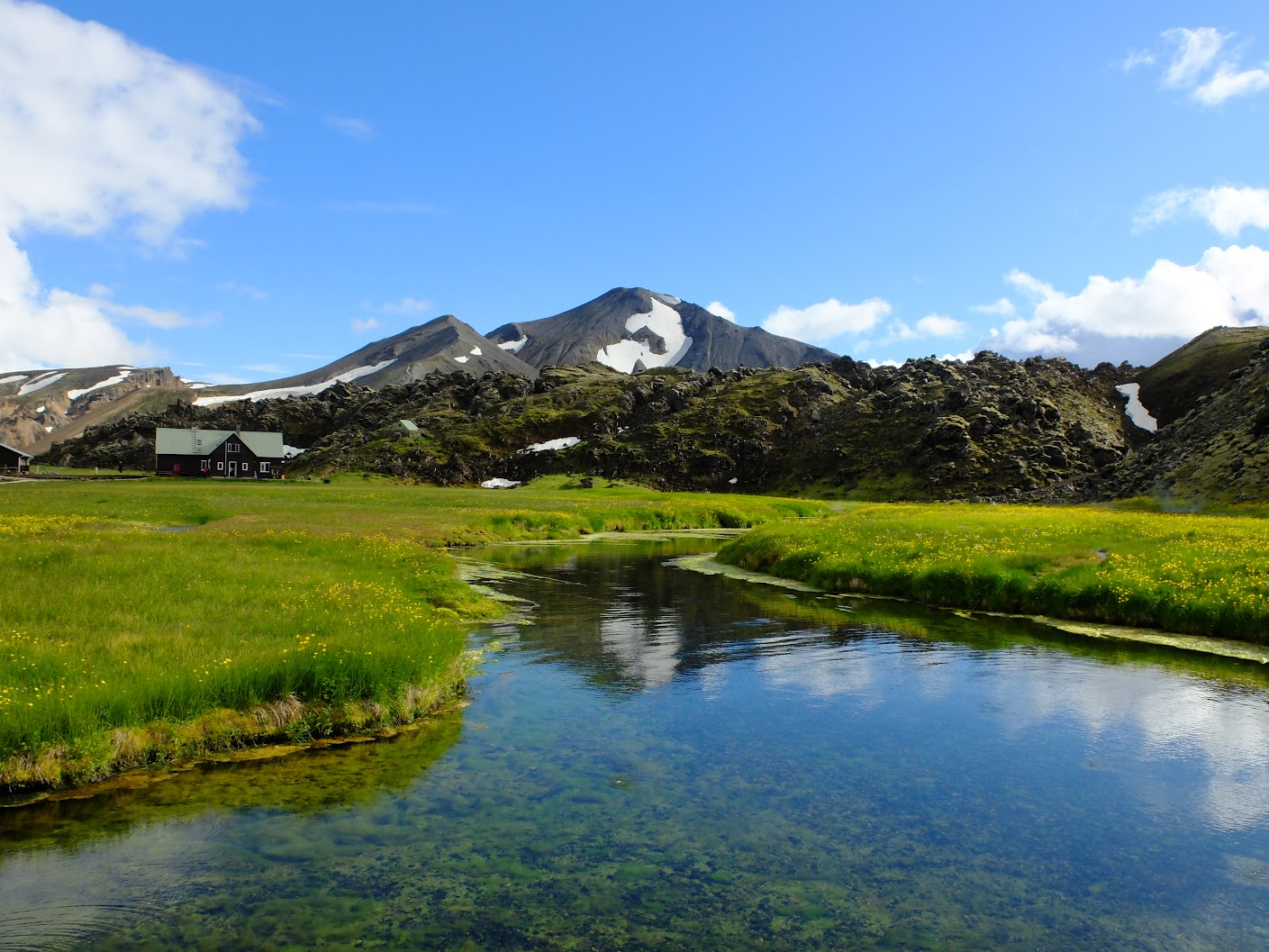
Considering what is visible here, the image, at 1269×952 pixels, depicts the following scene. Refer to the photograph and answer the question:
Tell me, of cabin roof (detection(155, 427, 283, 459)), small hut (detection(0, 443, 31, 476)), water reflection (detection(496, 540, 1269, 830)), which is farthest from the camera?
cabin roof (detection(155, 427, 283, 459))

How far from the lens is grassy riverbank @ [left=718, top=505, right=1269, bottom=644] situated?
85.1ft

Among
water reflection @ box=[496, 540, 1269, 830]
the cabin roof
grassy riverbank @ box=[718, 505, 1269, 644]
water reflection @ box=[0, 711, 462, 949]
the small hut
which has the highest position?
the cabin roof

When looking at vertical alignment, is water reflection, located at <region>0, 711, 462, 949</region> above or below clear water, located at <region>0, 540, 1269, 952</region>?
above

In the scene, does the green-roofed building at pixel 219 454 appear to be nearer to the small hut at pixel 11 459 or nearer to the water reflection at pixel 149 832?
the small hut at pixel 11 459

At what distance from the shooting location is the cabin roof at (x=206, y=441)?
566 feet

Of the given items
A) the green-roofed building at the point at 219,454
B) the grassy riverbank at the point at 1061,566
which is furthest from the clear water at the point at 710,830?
the green-roofed building at the point at 219,454

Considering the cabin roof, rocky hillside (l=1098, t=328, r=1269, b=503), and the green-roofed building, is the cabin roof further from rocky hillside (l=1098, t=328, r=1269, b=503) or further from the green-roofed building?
rocky hillside (l=1098, t=328, r=1269, b=503)

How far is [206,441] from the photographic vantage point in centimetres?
17675

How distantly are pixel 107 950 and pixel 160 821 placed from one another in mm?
3328

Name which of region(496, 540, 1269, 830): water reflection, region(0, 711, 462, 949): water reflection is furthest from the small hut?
region(0, 711, 462, 949): water reflection

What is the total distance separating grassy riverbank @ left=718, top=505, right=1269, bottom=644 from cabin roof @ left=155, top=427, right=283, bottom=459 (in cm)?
15904

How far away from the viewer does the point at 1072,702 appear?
59.0ft

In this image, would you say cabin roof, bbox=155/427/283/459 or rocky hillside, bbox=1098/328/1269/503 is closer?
rocky hillside, bbox=1098/328/1269/503

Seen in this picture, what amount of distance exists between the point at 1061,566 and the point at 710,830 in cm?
2755
